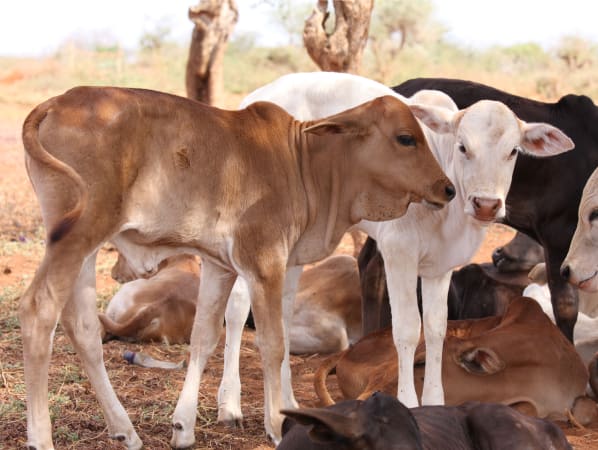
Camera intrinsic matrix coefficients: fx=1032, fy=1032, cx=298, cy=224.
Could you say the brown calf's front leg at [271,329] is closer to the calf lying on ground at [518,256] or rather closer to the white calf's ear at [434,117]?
the white calf's ear at [434,117]

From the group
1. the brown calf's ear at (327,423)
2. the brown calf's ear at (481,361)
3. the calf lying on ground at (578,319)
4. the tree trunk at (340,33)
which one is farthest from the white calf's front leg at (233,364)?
the tree trunk at (340,33)

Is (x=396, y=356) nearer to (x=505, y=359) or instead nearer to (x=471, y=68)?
(x=505, y=359)

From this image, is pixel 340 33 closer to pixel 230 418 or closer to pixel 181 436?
pixel 230 418

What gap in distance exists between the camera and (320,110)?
6289 millimetres

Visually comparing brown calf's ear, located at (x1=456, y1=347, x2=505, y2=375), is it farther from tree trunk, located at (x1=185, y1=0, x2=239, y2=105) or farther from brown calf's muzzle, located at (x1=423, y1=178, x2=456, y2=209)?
tree trunk, located at (x1=185, y1=0, x2=239, y2=105)

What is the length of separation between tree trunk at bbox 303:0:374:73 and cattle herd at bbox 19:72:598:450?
16.4 feet

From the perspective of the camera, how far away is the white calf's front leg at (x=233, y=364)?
5.68 m

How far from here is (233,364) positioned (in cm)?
582

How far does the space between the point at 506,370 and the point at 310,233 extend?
1.40m

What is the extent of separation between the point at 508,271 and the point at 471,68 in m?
29.6

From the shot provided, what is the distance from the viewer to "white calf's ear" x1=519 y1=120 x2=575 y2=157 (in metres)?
5.60

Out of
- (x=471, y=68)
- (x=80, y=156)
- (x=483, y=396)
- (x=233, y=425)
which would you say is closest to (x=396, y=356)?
(x=483, y=396)

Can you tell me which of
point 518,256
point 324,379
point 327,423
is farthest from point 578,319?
point 327,423

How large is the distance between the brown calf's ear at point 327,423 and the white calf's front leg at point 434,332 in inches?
97.4
